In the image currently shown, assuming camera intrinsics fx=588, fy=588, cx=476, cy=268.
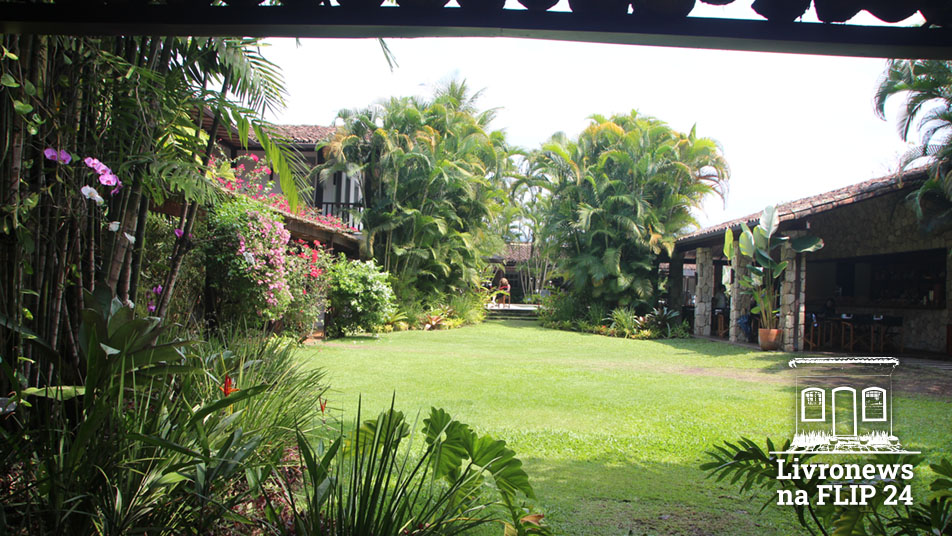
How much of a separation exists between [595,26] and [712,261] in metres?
16.2

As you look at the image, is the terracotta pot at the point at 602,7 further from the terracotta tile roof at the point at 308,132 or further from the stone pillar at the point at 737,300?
the terracotta tile roof at the point at 308,132

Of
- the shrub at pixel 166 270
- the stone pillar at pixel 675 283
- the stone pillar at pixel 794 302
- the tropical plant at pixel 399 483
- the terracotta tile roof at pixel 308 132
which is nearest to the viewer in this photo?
the tropical plant at pixel 399 483

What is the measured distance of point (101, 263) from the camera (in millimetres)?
3436

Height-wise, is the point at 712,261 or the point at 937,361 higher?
the point at 712,261

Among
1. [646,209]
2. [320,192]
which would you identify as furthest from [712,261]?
[320,192]

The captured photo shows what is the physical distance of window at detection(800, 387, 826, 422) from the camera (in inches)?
102

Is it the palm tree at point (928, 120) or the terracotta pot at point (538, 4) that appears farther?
the palm tree at point (928, 120)

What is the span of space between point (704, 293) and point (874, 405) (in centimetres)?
1488

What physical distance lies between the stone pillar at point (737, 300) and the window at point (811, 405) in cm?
1230

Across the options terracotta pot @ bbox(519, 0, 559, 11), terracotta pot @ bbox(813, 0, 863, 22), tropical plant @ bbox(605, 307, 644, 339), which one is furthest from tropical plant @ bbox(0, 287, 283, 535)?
tropical plant @ bbox(605, 307, 644, 339)

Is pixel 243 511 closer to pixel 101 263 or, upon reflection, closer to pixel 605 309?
pixel 101 263

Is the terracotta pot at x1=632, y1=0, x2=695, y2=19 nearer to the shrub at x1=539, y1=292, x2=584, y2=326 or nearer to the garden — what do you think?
the garden

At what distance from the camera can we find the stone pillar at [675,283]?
18109mm

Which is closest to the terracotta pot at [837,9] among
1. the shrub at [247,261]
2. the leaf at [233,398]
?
the leaf at [233,398]
